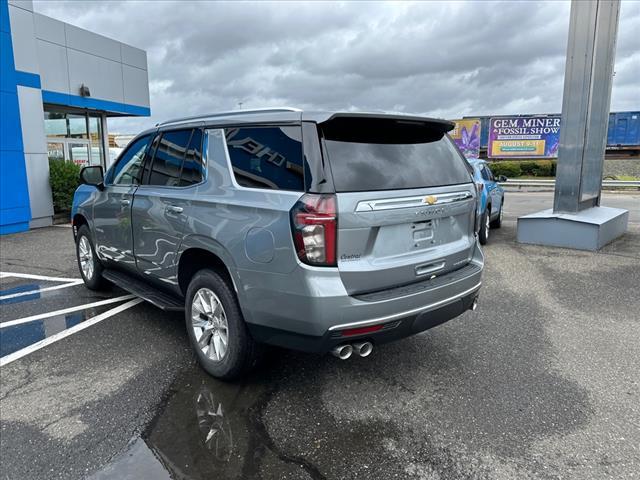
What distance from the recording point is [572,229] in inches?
343

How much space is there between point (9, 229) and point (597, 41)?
41.0 feet

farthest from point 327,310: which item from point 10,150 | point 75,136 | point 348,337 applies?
point 75,136

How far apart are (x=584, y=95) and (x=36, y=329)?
903 centimetres

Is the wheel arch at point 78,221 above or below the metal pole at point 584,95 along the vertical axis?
below

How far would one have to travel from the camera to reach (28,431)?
3105mm

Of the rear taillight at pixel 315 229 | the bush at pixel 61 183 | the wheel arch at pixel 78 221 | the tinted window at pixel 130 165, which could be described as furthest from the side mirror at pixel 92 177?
the bush at pixel 61 183

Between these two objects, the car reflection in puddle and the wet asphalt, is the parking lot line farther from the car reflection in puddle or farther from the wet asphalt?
the car reflection in puddle

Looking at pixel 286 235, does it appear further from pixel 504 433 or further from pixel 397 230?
pixel 504 433

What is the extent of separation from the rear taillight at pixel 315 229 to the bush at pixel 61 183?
1152cm

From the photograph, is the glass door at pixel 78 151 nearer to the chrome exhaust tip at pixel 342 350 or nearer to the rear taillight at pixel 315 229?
the rear taillight at pixel 315 229

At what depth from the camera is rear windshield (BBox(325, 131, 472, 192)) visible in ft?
9.84

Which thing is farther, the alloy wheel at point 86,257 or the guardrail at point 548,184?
the guardrail at point 548,184

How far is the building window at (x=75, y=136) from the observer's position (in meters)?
16.6

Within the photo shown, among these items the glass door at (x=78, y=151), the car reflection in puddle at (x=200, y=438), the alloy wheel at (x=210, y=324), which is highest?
the glass door at (x=78, y=151)
